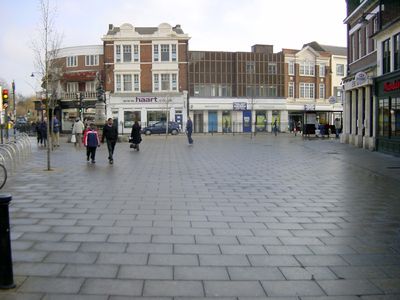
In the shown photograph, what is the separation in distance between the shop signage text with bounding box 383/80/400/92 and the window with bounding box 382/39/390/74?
2.76 ft

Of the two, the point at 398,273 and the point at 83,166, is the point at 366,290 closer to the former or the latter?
the point at 398,273

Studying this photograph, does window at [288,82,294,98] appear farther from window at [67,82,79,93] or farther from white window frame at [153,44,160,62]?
window at [67,82,79,93]

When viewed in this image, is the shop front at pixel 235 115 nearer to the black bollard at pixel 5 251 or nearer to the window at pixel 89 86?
the window at pixel 89 86

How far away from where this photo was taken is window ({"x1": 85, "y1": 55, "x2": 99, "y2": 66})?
64125 millimetres

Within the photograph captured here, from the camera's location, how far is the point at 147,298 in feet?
14.8

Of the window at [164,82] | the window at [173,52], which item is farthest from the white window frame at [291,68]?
the window at [164,82]

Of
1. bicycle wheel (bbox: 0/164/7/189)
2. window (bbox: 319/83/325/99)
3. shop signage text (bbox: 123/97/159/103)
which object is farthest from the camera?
window (bbox: 319/83/325/99)

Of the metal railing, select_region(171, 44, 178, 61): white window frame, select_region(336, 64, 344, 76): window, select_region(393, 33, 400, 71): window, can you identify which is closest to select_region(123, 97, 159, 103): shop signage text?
select_region(171, 44, 178, 61): white window frame

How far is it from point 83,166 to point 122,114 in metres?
43.9

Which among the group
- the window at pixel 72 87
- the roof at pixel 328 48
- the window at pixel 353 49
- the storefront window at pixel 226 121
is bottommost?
the storefront window at pixel 226 121

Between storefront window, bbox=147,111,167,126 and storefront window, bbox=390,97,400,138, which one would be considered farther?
storefront window, bbox=147,111,167,126

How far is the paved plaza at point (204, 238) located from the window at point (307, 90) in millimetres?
56040

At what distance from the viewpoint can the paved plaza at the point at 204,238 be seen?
486 centimetres

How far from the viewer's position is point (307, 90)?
6894 cm
